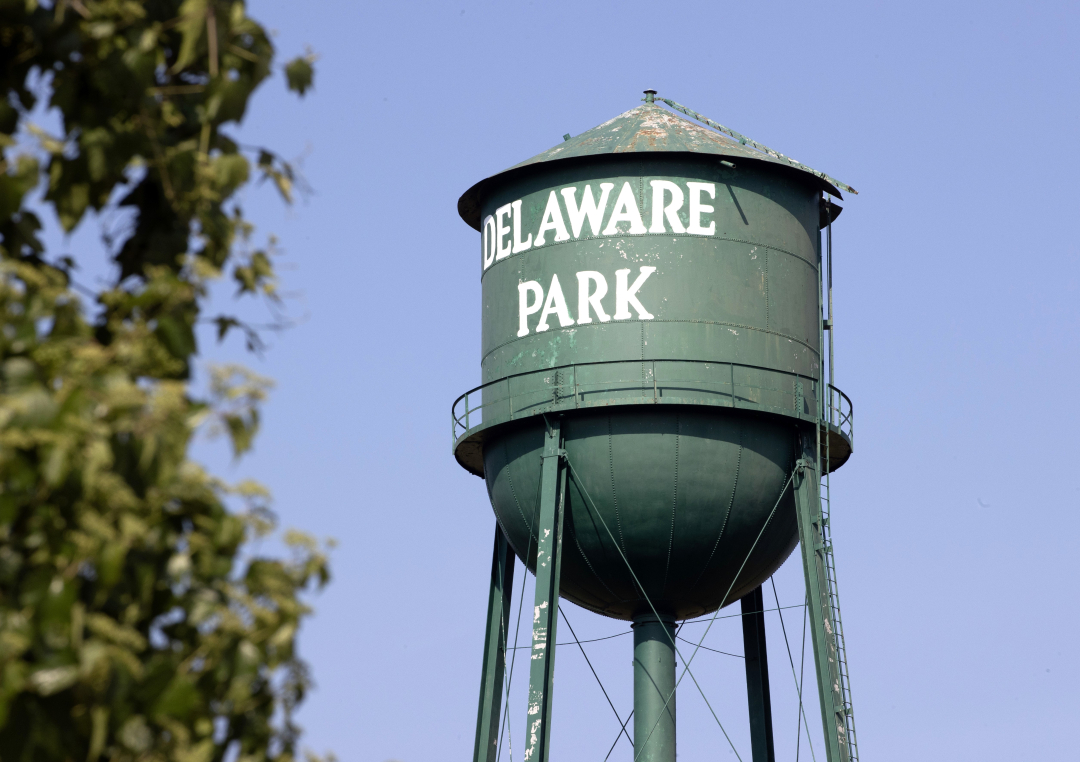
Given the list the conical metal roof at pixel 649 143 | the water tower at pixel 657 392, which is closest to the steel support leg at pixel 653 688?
the water tower at pixel 657 392

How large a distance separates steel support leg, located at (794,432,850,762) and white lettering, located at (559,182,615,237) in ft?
11.6

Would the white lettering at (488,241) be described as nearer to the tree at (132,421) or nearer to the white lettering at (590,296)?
the white lettering at (590,296)

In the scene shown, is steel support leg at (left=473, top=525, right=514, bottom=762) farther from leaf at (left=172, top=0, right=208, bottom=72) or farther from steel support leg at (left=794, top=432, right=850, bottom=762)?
leaf at (left=172, top=0, right=208, bottom=72)

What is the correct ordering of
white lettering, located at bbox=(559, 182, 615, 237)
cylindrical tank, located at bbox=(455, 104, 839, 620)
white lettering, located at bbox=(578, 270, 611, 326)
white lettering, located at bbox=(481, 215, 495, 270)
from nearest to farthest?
1. cylindrical tank, located at bbox=(455, 104, 839, 620)
2. white lettering, located at bbox=(578, 270, 611, 326)
3. white lettering, located at bbox=(559, 182, 615, 237)
4. white lettering, located at bbox=(481, 215, 495, 270)

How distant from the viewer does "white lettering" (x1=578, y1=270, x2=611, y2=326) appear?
18.0 meters

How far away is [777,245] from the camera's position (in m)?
18.6

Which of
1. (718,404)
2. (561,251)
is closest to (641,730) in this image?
(718,404)

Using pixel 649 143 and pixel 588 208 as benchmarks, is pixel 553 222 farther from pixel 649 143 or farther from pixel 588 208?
pixel 649 143

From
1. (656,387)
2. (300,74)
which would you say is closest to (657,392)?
(656,387)

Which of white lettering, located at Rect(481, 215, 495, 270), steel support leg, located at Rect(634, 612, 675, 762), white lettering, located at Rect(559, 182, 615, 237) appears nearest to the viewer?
white lettering, located at Rect(559, 182, 615, 237)

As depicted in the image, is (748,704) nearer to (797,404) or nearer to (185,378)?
(797,404)

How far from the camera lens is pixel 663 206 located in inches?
719

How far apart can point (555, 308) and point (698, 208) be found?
6.74ft

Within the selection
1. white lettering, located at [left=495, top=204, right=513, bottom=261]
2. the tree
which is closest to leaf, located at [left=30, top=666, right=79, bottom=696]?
the tree
